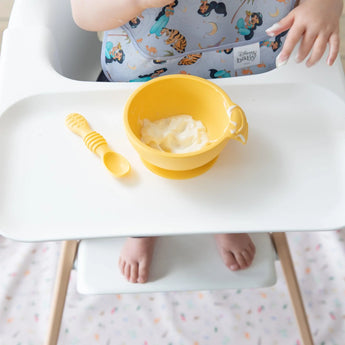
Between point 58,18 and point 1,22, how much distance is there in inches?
37.9

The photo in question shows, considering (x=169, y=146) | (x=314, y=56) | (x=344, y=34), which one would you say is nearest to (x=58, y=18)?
(x=169, y=146)

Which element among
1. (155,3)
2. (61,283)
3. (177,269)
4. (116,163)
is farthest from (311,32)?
(61,283)

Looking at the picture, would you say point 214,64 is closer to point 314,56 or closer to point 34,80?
point 314,56

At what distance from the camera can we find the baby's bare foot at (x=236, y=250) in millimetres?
913

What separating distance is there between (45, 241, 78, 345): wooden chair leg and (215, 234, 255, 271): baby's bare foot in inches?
13.9

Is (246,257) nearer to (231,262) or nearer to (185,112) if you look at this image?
(231,262)

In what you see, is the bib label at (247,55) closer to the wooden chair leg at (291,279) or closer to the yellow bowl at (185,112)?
the yellow bowl at (185,112)

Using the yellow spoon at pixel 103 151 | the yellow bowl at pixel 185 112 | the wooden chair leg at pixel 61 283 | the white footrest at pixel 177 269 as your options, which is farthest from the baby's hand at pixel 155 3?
the wooden chair leg at pixel 61 283

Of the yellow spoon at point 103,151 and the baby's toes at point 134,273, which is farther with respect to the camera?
the baby's toes at point 134,273

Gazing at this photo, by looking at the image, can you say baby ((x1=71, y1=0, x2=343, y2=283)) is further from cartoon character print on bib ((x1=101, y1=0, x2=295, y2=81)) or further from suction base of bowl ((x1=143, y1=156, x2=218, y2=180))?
suction base of bowl ((x1=143, y1=156, x2=218, y2=180))

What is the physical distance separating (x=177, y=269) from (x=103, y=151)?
36cm

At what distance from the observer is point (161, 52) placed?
854 millimetres

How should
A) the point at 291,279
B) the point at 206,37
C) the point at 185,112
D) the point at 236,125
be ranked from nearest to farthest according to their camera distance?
the point at 236,125 → the point at 185,112 → the point at 206,37 → the point at 291,279

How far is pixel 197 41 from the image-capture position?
0.85 m
